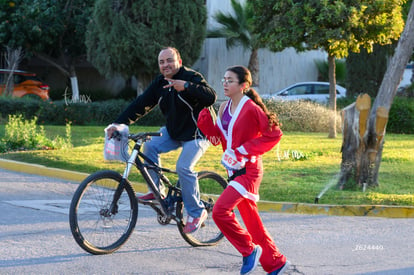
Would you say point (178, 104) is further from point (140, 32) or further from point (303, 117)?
point (140, 32)

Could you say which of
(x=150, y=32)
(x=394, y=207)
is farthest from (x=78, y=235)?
(x=150, y=32)

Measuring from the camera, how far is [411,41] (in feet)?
35.7

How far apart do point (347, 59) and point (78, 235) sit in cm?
2429

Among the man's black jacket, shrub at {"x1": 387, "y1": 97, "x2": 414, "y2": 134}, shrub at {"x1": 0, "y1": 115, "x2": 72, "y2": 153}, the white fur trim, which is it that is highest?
the man's black jacket

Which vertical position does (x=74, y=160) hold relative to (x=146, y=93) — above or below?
below

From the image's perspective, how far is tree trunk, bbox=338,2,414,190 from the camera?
10.4 meters

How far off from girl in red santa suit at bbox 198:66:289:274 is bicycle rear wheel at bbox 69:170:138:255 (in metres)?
1.07

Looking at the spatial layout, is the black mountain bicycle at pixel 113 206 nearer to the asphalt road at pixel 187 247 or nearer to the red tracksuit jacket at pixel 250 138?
the asphalt road at pixel 187 247

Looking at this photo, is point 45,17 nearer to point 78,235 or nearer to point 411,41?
point 411,41

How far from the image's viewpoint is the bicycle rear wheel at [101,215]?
20.2ft

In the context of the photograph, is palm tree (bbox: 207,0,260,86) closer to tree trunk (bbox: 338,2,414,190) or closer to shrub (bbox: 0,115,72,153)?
shrub (bbox: 0,115,72,153)

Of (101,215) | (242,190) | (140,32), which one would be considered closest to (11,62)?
(140,32)

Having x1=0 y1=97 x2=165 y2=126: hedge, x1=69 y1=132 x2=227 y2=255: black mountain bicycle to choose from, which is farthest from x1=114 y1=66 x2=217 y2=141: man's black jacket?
x1=0 y1=97 x2=165 y2=126: hedge

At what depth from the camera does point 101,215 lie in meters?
6.36
